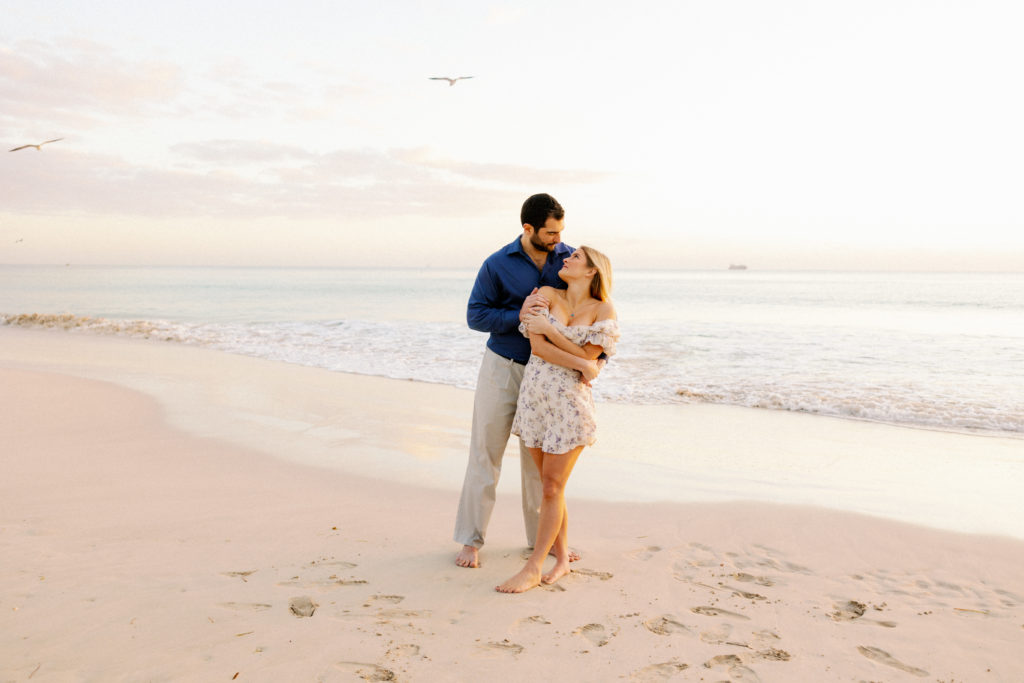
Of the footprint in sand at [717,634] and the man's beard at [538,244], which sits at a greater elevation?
the man's beard at [538,244]

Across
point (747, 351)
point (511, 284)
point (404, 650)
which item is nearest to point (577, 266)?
point (511, 284)

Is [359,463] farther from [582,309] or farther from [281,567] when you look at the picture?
[582,309]

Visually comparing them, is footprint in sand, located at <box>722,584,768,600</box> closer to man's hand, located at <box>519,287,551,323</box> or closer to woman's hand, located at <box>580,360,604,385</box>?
woman's hand, located at <box>580,360,604,385</box>

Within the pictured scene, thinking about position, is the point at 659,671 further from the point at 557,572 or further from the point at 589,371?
the point at 589,371

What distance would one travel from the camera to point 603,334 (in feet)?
11.3

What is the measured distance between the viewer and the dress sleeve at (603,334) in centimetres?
344

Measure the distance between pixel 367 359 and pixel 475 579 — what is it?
Answer: 1095cm

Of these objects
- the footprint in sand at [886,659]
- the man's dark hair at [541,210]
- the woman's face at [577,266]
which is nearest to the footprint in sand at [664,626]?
the footprint in sand at [886,659]

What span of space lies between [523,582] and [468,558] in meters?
0.47

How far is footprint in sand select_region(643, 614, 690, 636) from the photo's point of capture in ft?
10.0

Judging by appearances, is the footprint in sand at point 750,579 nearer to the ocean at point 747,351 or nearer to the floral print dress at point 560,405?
the floral print dress at point 560,405

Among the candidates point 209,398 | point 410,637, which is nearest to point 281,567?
point 410,637

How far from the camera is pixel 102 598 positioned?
10.5 feet

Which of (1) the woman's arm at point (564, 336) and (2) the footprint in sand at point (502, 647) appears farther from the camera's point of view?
(1) the woman's arm at point (564, 336)
